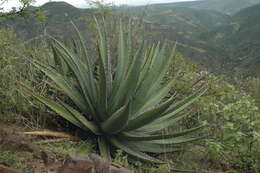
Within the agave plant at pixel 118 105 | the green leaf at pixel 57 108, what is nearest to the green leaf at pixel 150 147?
the agave plant at pixel 118 105

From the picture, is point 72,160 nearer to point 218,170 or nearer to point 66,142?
point 66,142

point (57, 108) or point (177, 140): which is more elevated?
point (57, 108)

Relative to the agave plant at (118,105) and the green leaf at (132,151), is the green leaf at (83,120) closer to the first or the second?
the agave plant at (118,105)

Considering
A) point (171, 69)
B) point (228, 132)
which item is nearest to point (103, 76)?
point (228, 132)

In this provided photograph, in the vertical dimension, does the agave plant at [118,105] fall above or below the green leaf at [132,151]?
above

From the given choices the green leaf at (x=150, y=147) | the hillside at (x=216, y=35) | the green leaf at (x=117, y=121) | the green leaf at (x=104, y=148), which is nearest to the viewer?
the green leaf at (x=117, y=121)

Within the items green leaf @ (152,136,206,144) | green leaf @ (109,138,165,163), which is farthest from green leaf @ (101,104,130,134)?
green leaf @ (152,136,206,144)

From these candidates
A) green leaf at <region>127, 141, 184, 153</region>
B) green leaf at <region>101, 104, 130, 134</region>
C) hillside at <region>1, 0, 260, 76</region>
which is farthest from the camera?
hillside at <region>1, 0, 260, 76</region>

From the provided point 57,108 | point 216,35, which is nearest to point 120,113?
point 57,108

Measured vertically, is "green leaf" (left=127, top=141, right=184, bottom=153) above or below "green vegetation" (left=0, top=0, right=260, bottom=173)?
below

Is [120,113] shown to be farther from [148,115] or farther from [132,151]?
[132,151]

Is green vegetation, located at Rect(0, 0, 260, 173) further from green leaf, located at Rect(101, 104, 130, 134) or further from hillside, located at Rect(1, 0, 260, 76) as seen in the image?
hillside, located at Rect(1, 0, 260, 76)

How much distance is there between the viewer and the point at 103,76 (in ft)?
8.20

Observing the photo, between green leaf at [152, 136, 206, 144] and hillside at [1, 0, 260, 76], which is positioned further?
hillside at [1, 0, 260, 76]
